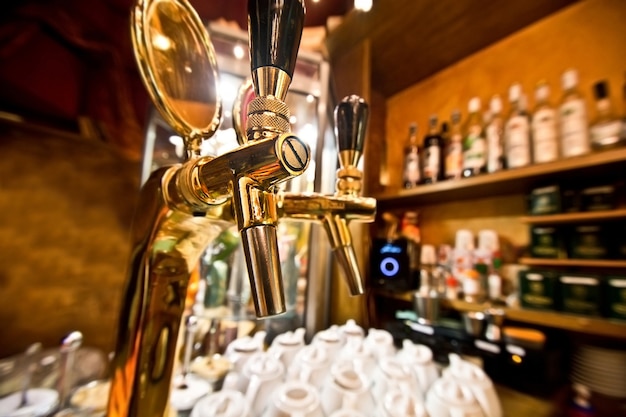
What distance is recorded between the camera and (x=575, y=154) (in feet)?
2.16

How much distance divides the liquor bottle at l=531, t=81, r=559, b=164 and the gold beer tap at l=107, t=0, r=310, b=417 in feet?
2.70

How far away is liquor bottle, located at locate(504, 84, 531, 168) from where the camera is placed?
2.48 ft

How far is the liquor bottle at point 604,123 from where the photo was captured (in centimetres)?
63

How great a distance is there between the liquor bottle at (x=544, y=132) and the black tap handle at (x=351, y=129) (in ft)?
2.14

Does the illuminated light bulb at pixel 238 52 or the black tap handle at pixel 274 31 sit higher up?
the illuminated light bulb at pixel 238 52

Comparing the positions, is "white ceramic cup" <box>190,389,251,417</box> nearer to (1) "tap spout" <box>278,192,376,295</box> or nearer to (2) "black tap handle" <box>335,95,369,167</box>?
(1) "tap spout" <box>278,192,376,295</box>

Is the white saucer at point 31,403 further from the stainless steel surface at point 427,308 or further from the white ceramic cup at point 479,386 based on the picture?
the stainless steel surface at point 427,308

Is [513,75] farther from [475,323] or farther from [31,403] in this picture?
[31,403]

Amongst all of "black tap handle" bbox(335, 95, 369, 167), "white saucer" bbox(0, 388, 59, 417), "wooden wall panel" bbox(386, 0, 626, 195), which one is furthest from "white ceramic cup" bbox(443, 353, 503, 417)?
"wooden wall panel" bbox(386, 0, 626, 195)

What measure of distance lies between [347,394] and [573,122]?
858 mm

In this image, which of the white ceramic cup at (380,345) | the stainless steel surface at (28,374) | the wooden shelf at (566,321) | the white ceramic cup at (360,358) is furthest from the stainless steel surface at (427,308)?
the stainless steel surface at (28,374)

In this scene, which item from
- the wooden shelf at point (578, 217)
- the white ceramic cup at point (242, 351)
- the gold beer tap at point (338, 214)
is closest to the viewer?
the gold beer tap at point (338, 214)

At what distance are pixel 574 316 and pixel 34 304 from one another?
142 centimetres

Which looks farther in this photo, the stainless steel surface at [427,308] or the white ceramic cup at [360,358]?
the stainless steel surface at [427,308]
